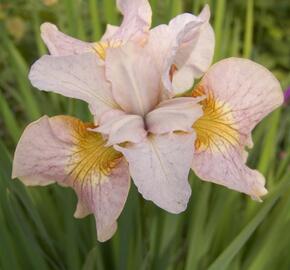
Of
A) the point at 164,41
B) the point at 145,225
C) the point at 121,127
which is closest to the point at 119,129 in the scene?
the point at 121,127

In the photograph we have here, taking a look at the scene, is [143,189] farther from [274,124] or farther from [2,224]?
[274,124]

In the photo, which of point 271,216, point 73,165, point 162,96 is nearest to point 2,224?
point 73,165

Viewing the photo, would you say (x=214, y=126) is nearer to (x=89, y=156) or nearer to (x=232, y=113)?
(x=232, y=113)

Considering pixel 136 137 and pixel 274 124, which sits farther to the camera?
pixel 274 124

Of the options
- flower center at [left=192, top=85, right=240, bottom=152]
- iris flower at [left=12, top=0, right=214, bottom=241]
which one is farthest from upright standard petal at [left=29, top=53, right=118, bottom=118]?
flower center at [left=192, top=85, right=240, bottom=152]

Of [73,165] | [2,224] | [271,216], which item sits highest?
[73,165]

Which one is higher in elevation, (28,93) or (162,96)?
(162,96)

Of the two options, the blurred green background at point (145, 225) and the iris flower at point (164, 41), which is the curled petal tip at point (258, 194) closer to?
the blurred green background at point (145, 225)

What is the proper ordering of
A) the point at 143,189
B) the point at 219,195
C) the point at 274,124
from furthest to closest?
the point at 274,124 < the point at 219,195 < the point at 143,189

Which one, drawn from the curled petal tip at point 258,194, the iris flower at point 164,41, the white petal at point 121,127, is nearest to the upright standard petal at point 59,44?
the iris flower at point 164,41
